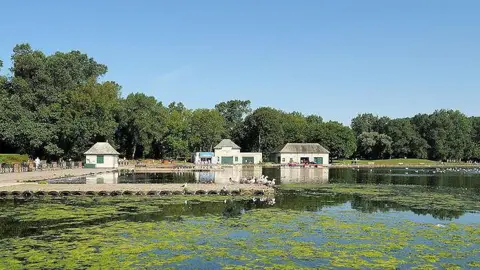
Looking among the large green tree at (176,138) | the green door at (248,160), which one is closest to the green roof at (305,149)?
the green door at (248,160)

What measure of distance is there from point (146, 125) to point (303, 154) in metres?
35.5

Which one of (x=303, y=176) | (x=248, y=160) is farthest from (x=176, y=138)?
(x=303, y=176)

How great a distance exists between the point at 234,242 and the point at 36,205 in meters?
15.4

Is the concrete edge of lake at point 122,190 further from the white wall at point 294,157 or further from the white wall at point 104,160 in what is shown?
the white wall at point 294,157

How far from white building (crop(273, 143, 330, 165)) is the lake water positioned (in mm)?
74329

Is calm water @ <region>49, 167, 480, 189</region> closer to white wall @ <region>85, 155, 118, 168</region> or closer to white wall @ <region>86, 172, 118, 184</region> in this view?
white wall @ <region>86, 172, 118, 184</region>

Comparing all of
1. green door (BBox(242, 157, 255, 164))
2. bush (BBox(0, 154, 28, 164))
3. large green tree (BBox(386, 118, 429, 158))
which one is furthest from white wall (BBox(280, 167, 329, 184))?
large green tree (BBox(386, 118, 429, 158))

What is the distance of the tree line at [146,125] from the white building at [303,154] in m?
9.96

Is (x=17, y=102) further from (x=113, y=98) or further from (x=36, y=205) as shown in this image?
(x=36, y=205)

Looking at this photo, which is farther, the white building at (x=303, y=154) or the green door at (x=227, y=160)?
the white building at (x=303, y=154)

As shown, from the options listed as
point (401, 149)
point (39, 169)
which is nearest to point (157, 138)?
point (39, 169)

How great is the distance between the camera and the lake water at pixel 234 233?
14.8m

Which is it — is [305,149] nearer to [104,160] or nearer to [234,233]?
[104,160]

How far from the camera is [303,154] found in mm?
106062
